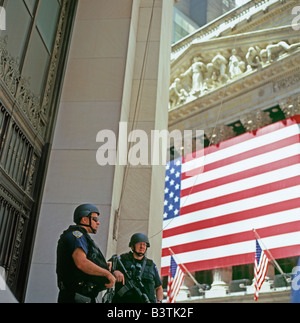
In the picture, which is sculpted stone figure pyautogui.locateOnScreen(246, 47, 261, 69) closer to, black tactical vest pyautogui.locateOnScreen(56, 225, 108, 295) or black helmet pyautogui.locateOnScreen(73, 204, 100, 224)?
black helmet pyautogui.locateOnScreen(73, 204, 100, 224)

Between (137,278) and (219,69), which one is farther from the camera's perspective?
(219,69)

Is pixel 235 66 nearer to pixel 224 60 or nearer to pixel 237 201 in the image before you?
pixel 224 60

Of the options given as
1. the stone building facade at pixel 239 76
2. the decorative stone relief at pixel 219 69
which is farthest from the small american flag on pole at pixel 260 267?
the decorative stone relief at pixel 219 69

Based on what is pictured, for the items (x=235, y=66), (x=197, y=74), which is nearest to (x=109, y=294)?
(x=235, y=66)

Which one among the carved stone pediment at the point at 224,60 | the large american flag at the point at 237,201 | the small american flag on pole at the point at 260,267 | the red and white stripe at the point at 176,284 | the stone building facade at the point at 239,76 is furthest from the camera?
the carved stone pediment at the point at 224,60

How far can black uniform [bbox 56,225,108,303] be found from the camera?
4801 mm

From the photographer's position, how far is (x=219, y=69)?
2369cm

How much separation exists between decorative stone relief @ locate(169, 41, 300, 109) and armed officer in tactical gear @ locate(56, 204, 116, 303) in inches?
691

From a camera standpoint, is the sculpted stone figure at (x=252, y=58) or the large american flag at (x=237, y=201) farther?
the sculpted stone figure at (x=252, y=58)

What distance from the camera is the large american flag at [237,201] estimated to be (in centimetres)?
1547

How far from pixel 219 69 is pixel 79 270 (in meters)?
20.4

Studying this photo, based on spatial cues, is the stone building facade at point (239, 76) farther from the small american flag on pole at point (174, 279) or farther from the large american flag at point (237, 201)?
the small american flag on pole at point (174, 279)

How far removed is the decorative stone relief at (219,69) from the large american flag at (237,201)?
168 inches

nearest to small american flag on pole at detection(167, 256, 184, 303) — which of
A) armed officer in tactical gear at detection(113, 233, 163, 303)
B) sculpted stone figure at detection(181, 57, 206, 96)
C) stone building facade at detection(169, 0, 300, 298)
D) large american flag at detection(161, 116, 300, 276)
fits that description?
large american flag at detection(161, 116, 300, 276)
